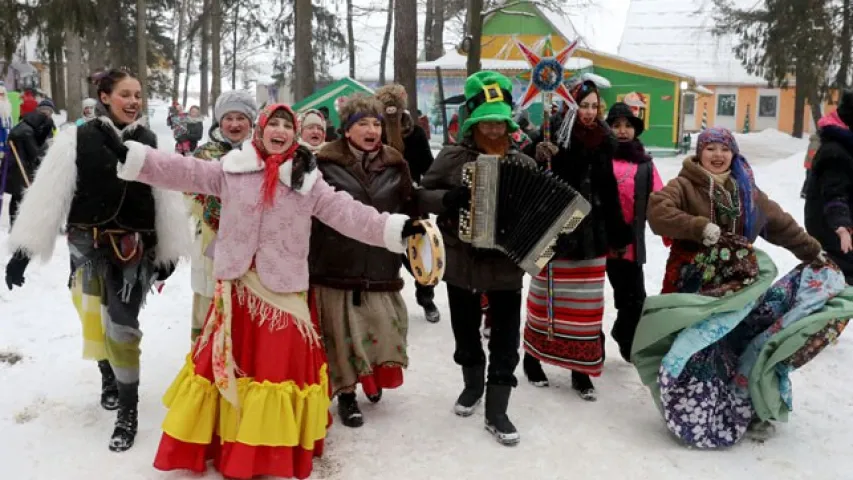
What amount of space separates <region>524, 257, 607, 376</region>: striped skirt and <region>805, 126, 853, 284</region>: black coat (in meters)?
1.88

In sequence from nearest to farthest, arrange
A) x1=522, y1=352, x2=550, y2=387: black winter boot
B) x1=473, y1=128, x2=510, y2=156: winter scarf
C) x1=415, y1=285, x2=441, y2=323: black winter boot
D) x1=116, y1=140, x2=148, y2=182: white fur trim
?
x1=116, y1=140, x2=148, y2=182: white fur trim → x1=473, y1=128, x2=510, y2=156: winter scarf → x1=522, y1=352, x2=550, y2=387: black winter boot → x1=415, y1=285, x2=441, y2=323: black winter boot

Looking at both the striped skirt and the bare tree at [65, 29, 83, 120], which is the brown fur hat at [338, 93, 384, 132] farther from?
the bare tree at [65, 29, 83, 120]

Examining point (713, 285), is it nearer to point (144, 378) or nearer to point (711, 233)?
point (711, 233)

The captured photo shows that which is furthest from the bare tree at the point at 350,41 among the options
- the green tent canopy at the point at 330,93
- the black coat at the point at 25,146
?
the black coat at the point at 25,146

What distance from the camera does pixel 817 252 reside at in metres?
4.52

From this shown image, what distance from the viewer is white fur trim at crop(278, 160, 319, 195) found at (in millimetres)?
3787

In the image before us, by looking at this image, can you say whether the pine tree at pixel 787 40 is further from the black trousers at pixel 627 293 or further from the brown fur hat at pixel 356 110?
the brown fur hat at pixel 356 110

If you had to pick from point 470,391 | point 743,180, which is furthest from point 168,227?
point 743,180

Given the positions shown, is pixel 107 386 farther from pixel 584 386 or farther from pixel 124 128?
pixel 584 386

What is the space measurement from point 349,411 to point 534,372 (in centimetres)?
143

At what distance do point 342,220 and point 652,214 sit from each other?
191cm

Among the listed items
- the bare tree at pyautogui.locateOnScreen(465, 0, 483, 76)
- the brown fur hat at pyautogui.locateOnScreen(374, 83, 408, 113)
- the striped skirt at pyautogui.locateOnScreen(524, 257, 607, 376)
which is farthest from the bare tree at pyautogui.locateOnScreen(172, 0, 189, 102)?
the striped skirt at pyautogui.locateOnScreen(524, 257, 607, 376)

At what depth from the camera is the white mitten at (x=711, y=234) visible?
4.33 m

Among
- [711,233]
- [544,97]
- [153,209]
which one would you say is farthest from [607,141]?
[153,209]
